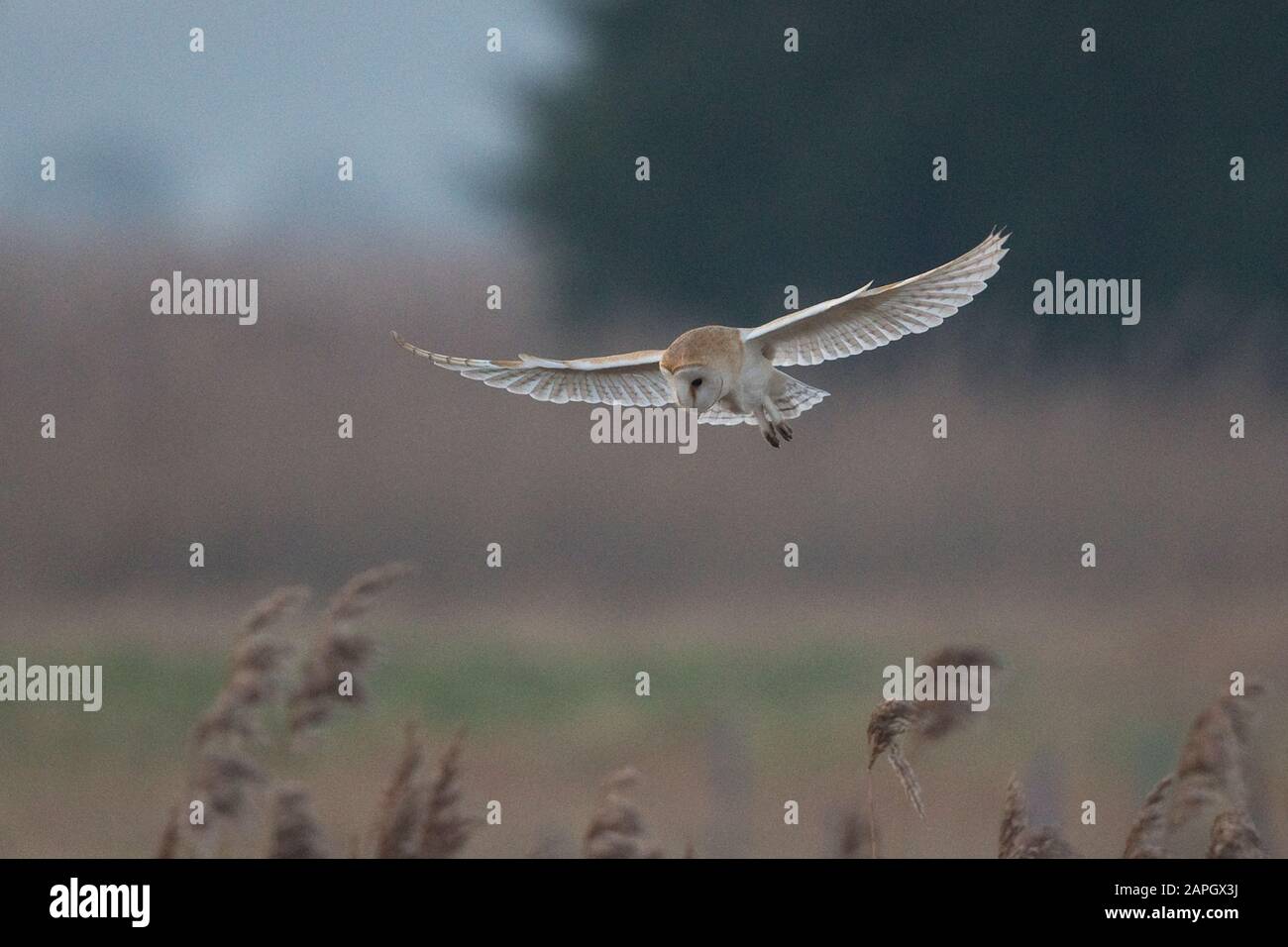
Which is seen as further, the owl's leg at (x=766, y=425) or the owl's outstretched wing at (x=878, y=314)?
the owl's leg at (x=766, y=425)

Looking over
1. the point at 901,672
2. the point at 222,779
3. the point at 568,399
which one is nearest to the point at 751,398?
the point at 568,399

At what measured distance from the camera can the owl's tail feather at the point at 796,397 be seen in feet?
14.9

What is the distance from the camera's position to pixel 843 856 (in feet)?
17.6

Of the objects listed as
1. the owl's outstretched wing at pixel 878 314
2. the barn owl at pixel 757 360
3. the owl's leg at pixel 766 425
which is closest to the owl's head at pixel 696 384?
the barn owl at pixel 757 360

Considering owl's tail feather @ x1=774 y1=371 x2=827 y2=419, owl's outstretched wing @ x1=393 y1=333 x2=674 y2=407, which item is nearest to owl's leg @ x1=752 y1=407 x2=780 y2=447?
owl's tail feather @ x1=774 y1=371 x2=827 y2=419

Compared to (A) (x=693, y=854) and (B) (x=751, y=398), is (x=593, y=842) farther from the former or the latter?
(B) (x=751, y=398)

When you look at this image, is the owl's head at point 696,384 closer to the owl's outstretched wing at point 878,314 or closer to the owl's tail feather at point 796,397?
the owl's outstretched wing at point 878,314

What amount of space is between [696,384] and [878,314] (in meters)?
0.63

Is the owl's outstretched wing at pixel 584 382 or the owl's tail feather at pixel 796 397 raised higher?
the owl's outstretched wing at pixel 584 382

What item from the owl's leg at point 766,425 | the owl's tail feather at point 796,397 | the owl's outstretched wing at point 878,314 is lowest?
the owl's leg at point 766,425

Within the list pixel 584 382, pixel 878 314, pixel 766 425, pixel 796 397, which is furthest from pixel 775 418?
pixel 584 382

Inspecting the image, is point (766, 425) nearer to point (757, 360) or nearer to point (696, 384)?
point (757, 360)

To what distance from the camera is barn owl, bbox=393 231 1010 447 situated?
13.4 ft

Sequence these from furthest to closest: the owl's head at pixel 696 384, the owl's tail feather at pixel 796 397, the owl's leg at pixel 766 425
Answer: the owl's tail feather at pixel 796 397
the owl's leg at pixel 766 425
the owl's head at pixel 696 384
